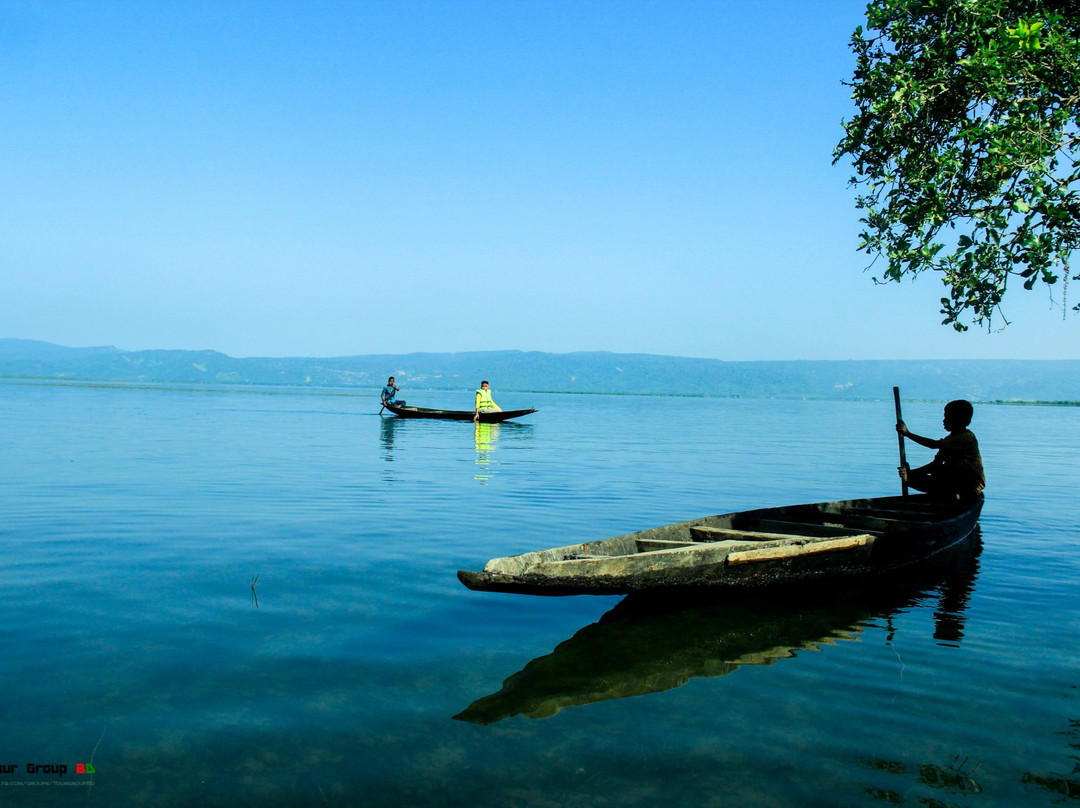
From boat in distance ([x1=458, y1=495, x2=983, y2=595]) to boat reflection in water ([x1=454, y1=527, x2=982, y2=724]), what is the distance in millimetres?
341

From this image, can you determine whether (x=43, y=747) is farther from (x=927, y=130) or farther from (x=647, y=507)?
(x=647, y=507)

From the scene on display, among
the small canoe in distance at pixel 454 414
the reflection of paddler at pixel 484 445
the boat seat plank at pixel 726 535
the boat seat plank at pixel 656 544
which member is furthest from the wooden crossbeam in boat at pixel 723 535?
the small canoe in distance at pixel 454 414

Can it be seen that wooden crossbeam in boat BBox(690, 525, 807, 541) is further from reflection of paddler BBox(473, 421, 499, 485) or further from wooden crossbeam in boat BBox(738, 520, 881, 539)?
reflection of paddler BBox(473, 421, 499, 485)

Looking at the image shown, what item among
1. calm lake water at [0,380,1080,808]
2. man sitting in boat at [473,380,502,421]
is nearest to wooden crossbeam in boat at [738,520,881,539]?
calm lake water at [0,380,1080,808]

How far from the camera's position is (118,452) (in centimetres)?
2350

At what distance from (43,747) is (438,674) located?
273 cm

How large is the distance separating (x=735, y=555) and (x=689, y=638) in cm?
100

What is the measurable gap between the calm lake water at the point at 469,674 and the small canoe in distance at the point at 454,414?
27.1 meters

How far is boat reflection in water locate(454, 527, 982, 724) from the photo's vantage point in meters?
6.32

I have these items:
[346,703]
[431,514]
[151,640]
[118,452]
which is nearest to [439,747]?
[346,703]

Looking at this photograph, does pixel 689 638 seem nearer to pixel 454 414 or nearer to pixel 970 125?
pixel 970 125

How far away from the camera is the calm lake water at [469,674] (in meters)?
4.88

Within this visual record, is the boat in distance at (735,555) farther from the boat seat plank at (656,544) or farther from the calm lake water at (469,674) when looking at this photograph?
the calm lake water at (469,674)

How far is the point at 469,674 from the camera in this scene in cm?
657
